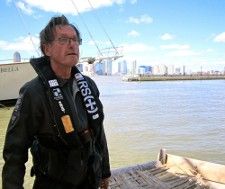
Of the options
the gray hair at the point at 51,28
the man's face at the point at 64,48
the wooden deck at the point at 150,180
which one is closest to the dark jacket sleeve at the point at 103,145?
the man's face at the point at 64,48

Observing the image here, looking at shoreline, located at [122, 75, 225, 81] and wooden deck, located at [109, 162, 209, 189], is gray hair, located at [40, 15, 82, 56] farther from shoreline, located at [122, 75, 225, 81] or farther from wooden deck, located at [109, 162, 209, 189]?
shoreline, located at [122, 75, 225, 81]

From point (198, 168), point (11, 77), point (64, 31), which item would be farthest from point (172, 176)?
point (11, 77)

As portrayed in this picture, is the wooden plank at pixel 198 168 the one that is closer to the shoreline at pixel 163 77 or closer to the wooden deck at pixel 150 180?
the wooden deck at pixel 150 180

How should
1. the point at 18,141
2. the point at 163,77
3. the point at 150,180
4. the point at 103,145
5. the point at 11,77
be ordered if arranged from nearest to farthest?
1. the point at 18,141
2. the point at 103,145
3. the point at 150,180
4. the point at 11,77
5. the point at 163,77

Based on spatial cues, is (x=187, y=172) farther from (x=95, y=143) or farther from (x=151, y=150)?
(x=151, y=150)

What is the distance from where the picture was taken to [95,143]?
8.05 ft

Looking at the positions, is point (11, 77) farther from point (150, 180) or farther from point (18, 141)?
point (18, 141)

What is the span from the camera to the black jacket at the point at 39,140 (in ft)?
6.92

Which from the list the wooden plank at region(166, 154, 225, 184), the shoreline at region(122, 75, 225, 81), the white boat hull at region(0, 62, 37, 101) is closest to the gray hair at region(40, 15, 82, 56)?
the wooden plank at region(166, 154, 225, 184)

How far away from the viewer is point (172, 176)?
600 centimetres

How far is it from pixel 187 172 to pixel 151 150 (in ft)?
17.2

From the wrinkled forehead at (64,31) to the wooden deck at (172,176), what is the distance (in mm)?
3521

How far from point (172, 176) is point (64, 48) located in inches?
167

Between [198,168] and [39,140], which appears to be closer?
[39,140]
